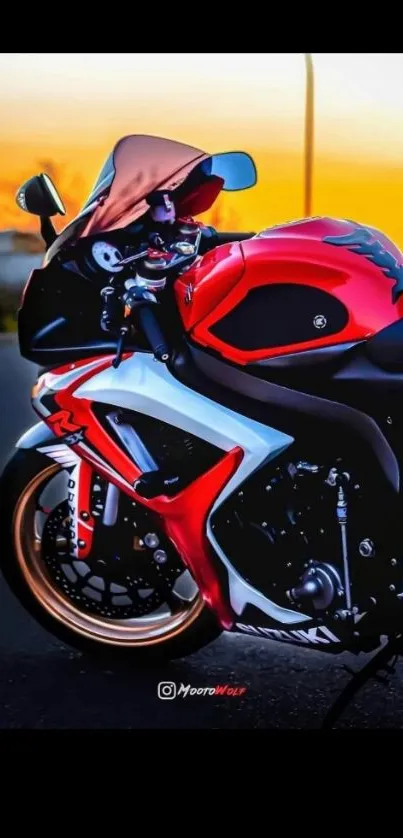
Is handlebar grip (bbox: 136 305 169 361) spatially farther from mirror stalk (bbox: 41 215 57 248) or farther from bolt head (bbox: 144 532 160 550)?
bolt head (bbox: 144 532 160 550)

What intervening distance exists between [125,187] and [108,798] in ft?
6.08

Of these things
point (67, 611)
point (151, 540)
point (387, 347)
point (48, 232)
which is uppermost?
point (48, 232)

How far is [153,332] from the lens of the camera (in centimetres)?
239

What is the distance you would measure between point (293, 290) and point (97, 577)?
0.97m

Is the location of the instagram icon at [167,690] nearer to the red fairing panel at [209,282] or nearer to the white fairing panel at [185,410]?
the white fairing panel at [185,410]

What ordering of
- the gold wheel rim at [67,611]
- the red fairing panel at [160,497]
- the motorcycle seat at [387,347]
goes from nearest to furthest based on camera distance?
the motorcycle seat at [387,347] < the red fairing panel at [160,497] < the gold wheel rim at [67,611]

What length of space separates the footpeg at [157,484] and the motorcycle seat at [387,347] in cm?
61

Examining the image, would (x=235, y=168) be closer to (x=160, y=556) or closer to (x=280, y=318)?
(x=280, y=318)

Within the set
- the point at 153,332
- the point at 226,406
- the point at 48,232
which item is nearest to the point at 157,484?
the point at 226,406

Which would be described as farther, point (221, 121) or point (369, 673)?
point (369, 673)

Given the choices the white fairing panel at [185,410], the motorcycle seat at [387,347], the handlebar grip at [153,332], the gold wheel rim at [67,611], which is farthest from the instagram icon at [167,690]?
the motorcycle seat at [387,347]

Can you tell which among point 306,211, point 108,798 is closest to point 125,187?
point 306,211

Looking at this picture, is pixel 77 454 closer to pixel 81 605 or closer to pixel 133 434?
pixel 133 434

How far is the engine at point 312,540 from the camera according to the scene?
2373 mm
